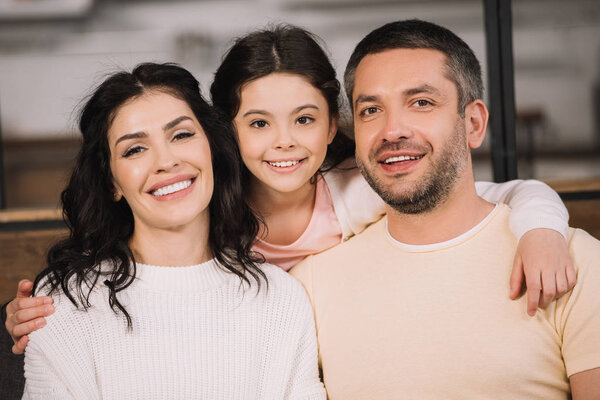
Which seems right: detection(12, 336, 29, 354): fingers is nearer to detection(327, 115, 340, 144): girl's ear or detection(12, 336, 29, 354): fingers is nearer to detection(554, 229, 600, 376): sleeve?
detection(327, 115, 340, 144): girl's ear

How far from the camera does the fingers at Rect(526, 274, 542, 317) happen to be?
1.47m

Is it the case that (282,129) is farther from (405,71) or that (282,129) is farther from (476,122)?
(476,122)

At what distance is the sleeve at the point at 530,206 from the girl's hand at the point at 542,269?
3cm

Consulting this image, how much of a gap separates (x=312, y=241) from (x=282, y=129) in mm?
389

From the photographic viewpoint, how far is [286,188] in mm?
1919

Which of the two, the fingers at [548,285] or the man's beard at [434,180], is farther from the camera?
the man's beard at [434,180]

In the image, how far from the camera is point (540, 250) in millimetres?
1510

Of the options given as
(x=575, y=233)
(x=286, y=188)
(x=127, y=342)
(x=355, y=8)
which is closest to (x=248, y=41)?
(x=286, y=188)

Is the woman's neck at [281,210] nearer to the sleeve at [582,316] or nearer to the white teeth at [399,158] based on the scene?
the white teeth at [399,158]

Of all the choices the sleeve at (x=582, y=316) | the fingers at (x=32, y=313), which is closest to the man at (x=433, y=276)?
the sleeve at (x=582, y=316)

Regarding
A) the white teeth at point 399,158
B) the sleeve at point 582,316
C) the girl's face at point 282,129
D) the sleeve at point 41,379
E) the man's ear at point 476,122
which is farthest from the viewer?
the girl's face at point 282,129

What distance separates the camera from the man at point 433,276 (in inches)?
59.9

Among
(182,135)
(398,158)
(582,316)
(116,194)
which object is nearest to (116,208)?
(116,194)

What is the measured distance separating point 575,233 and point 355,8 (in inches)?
155
